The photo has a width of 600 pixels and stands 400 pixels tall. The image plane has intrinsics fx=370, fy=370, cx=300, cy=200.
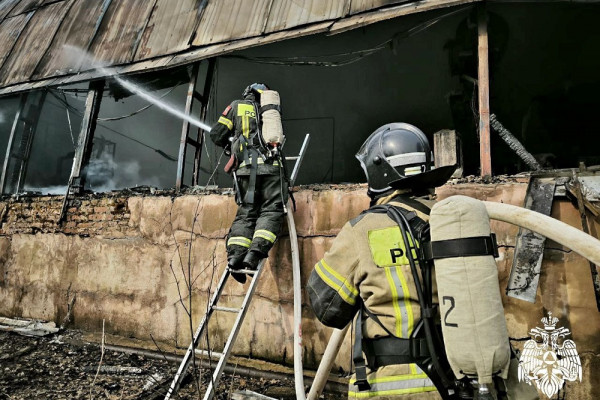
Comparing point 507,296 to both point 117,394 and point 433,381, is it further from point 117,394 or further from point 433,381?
point 117,394

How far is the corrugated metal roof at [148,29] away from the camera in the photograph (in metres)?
4.23

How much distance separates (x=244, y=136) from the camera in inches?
139

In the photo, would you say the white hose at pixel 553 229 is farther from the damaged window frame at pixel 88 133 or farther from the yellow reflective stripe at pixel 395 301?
the damaged window frame at pixel 88 133

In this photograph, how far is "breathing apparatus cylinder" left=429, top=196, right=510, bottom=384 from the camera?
1.20m

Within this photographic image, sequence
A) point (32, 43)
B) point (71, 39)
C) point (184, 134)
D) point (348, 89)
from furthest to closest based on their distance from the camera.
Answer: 1. point (348, 89)
2. point (32, 43)
3. point (71, 39)
4. point (184, 134)

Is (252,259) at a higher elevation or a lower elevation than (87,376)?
higher

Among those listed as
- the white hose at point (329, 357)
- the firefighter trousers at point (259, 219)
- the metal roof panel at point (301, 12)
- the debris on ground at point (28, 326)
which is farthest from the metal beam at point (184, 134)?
the white hose at point (329, 357)

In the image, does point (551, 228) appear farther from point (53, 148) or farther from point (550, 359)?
point (53, 148)

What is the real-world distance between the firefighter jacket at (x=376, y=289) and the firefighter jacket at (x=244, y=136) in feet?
6.28

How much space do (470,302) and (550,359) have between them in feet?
6.31

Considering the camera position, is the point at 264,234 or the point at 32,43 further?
the point at 32,43

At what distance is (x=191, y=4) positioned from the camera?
19.0 ft

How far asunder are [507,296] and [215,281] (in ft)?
9.00

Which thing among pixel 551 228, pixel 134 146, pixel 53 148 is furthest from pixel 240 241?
pixel 53 148
